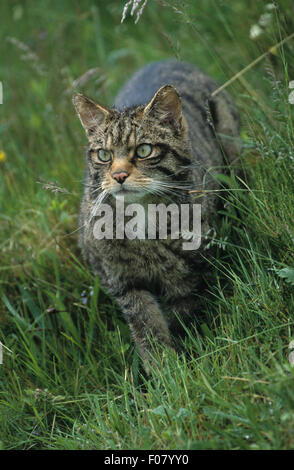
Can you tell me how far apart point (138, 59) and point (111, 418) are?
400 centimetres

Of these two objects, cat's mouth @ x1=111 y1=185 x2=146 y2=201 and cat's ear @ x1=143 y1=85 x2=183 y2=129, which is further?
cat's ear @ x1=143 y1=85 x2=183 y2=129

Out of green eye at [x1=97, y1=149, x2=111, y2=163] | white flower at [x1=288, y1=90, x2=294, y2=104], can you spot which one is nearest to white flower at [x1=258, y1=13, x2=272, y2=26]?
white flower at [x1=288, y1=90, x2=294, y2=104]

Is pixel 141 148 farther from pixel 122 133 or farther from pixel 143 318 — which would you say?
pixel 143 318

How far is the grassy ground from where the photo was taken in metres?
2.01

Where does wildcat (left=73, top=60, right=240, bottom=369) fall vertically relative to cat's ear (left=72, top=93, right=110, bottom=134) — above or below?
below

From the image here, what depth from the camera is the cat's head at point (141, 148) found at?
253 centimetres

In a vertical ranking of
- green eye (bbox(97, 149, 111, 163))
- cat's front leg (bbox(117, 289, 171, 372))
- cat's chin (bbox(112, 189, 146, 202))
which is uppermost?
green eye (bbox(97, 149, 111, 163))

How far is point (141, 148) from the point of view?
8.62ft

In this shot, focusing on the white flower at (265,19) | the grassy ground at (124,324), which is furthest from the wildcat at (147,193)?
the white flower at (265,19)

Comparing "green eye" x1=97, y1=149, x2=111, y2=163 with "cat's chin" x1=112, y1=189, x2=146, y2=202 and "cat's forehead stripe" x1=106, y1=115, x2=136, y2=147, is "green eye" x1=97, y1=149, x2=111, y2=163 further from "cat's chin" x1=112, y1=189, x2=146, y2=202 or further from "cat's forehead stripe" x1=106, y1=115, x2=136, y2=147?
"cat's chin" x1=112, y1=189, x2=146, y2=202

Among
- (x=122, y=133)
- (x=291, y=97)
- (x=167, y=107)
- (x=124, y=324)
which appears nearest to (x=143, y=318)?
(x=124, y=324)

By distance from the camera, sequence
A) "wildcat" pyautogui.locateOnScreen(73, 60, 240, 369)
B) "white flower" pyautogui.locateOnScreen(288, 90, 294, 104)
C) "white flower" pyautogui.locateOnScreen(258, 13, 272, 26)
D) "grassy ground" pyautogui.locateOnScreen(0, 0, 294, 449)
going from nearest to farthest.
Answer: "grassy ground" pyautogui.locateOnScreen(0, 0, 294, 449) < "wildcat" pyautogui.locateOnScreen(73, 60, 240, 369) < "white flower" pyautogui.locateOnScreen(288, 90, 294, 104) < "white flower" pyautogui.locateOnScreen(258, 13, 272, 26)

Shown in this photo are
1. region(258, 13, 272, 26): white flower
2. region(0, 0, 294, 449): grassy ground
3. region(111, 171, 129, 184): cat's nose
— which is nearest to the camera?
region(0, 0, 294, 449): grassy ground
